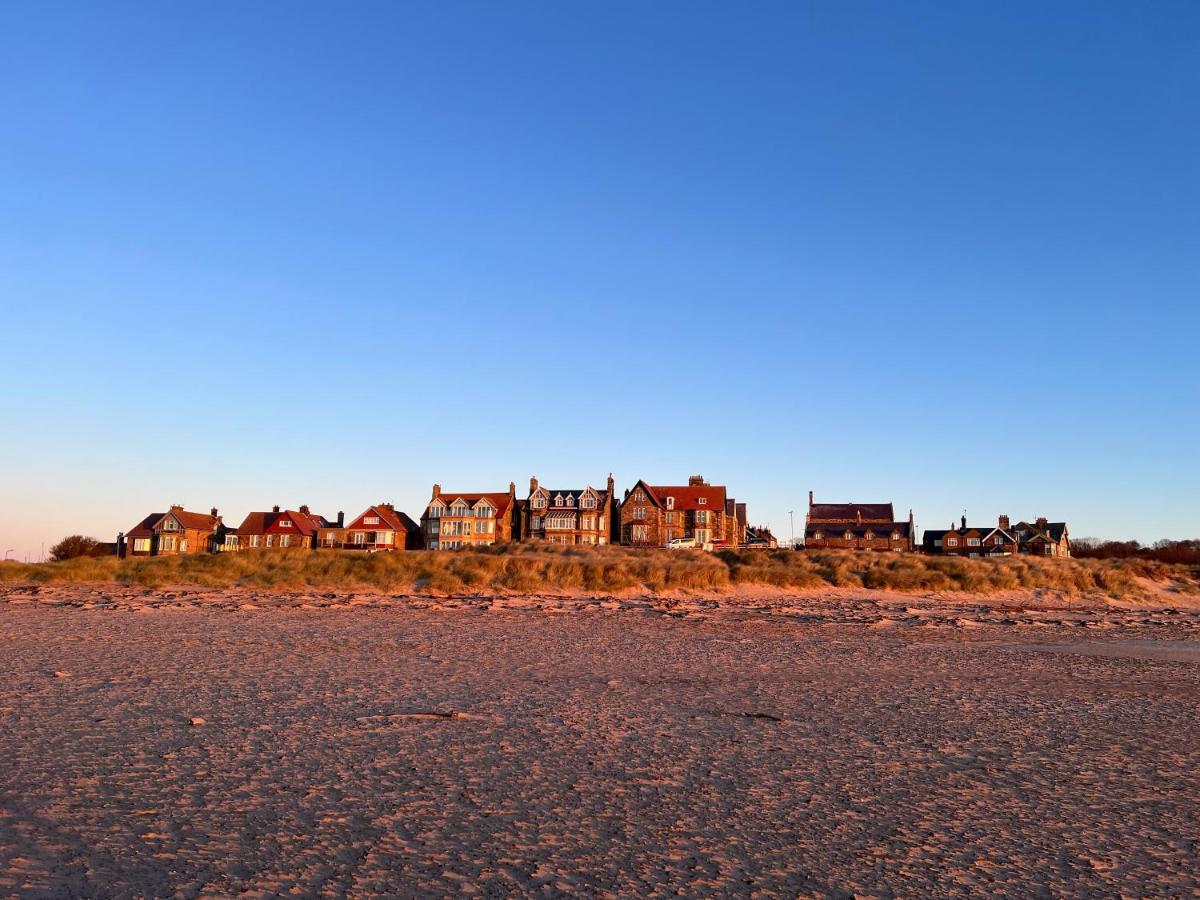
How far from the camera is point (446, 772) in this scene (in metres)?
5.72

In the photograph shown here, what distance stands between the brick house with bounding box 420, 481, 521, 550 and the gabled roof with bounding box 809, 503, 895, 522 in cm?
3680

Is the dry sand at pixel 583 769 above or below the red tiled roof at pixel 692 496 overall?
below

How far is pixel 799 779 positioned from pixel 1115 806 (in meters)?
1.82

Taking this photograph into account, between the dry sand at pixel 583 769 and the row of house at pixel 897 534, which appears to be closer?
the dry sand at pixel 583 769

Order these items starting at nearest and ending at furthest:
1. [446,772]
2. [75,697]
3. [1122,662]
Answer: [446,772]
[75,697]
[1122,662]

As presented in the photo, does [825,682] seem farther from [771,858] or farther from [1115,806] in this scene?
[771,858]

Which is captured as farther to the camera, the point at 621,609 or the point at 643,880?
the point at 621,609

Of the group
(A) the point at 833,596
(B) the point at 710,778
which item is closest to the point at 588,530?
(A) the point at 833,596

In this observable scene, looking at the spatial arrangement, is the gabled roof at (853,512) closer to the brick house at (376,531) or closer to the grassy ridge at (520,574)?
the brick house at (376,531)

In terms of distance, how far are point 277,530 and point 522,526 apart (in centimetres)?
2588

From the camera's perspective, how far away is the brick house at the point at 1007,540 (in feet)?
321

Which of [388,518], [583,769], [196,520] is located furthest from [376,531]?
[583,769]

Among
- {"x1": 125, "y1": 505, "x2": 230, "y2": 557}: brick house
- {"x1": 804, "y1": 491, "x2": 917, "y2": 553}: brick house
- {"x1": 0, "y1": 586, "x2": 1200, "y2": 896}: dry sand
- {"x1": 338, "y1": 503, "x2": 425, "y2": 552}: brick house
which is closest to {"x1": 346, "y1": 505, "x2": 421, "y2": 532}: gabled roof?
{"x1": 338, "y1": 503, "x2": 425, "y2": 552}: brick house

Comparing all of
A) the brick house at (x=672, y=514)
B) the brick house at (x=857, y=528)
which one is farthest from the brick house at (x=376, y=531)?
the brick house at (x=857, y=528)
